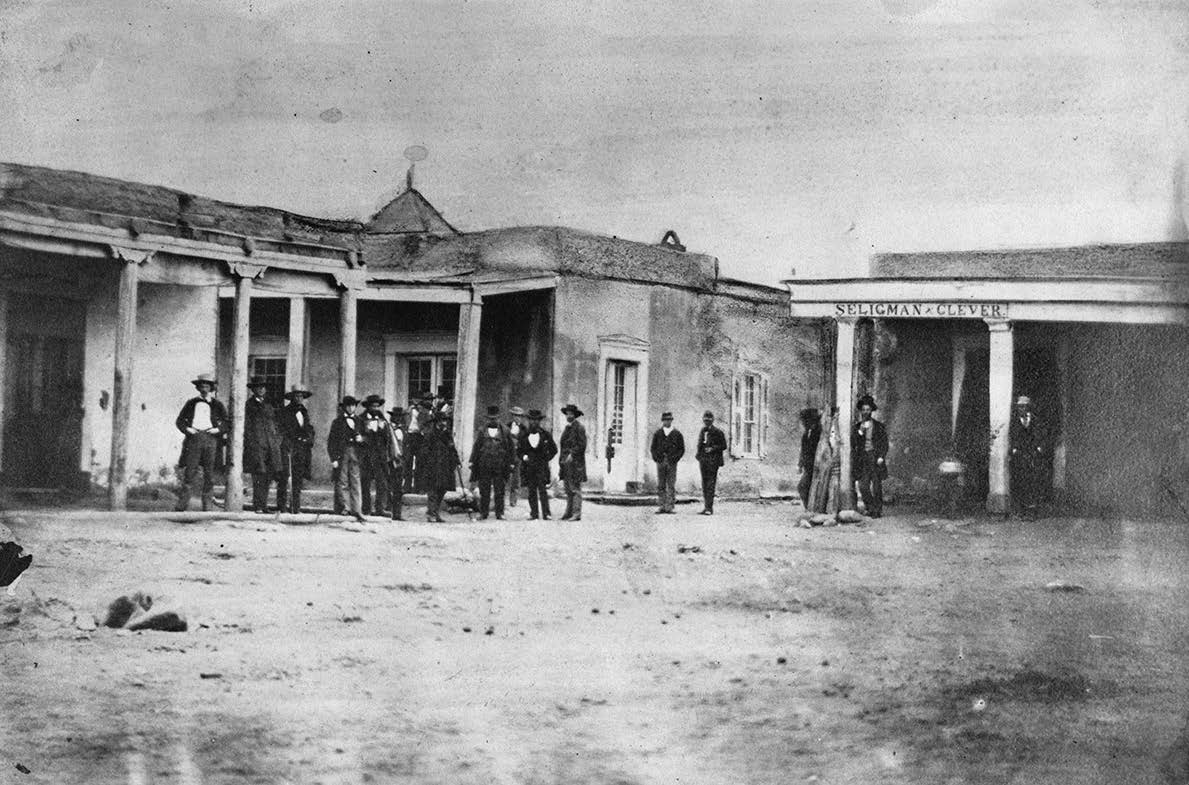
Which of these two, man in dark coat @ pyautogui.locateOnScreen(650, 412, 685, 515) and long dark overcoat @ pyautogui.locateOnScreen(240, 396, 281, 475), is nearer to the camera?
man in dark coat @ pyautogui.locateOnScreen(650, 412, 685, 515)

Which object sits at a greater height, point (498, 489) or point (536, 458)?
point (536, 458)

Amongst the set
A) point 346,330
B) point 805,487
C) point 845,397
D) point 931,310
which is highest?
point 931,310

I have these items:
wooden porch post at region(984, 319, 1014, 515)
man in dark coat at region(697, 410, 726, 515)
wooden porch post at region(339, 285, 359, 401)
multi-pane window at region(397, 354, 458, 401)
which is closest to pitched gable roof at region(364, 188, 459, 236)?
wooden porch post at region(339, 285, 359, 401)

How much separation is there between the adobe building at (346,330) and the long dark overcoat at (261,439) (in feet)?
0.23

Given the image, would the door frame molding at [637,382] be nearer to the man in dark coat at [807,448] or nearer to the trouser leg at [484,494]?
the trouser leg at [484,494]

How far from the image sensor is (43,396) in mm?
5219

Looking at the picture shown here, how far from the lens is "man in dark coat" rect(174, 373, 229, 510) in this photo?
Answer: 5.16m

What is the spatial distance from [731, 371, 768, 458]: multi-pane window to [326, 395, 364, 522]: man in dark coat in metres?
1.75

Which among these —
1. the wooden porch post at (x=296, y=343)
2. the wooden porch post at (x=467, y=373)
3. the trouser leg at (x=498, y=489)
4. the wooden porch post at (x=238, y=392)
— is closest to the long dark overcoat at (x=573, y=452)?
the trouser leg at (x=498, y=489)

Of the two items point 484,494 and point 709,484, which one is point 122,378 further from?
point 709,484

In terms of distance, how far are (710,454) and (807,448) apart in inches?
18.0

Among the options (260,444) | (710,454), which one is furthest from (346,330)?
(710,454)

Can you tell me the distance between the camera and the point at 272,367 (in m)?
5.42

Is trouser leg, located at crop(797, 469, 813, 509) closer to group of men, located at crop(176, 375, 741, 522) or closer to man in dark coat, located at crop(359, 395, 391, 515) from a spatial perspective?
group of men, located at crop(176, 375, 741, 522)
